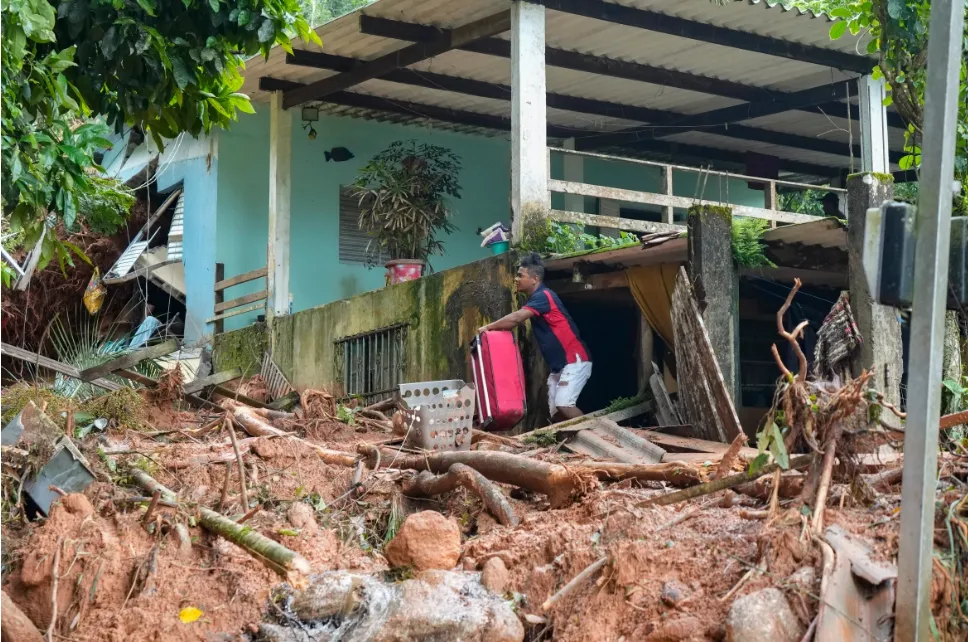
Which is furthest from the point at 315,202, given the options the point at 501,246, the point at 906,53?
the point at 906,53

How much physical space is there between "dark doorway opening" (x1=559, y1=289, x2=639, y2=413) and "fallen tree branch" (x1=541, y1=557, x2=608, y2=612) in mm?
7681

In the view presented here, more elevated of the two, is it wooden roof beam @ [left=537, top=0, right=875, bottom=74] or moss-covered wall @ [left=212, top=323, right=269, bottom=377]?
wooden roof beam @ [left=537, top=0, right=875, bottom=74]

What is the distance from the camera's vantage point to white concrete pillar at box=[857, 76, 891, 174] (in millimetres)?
12453

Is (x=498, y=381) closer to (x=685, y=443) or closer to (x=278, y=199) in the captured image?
(x=685, y=443)

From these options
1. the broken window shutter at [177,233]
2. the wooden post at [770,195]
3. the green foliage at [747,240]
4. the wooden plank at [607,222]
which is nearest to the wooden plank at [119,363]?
the wooden plank at [607,222]

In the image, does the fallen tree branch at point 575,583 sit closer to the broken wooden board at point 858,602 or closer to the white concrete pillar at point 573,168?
the broken wooden board at point 858,602

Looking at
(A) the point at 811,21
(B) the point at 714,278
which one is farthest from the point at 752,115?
(B) the point at 714,278

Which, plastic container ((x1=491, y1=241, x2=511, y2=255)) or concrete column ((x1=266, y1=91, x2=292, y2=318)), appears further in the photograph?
concrete column ((x1=266, y1=91, x2=292, y2=318))

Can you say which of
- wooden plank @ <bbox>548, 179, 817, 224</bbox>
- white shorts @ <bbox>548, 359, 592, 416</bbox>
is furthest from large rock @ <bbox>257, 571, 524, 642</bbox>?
wooden plank @ <bbox>548, 179, 817, 224</bbox>

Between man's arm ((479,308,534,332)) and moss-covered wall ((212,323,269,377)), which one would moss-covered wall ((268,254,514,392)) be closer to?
moss-covered wall ((212,323,269,377))

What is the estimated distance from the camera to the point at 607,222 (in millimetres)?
11859

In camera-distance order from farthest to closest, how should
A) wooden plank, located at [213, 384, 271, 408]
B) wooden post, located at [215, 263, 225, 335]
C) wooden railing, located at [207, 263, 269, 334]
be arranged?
wooden post, located at [215, 263, 225, 335] → wooden railing, located at [207, 263, 269, 334] → wooden plank, located at [213, 384, 271, 408]

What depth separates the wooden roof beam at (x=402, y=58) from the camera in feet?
38.7

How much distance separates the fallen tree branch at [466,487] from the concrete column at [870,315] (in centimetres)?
396
